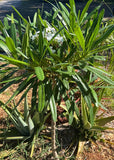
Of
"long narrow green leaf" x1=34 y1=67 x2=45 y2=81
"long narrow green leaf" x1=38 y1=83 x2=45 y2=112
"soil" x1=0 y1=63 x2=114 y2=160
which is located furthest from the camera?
"soil" x1=0 y1=63 x2=114 y2=160

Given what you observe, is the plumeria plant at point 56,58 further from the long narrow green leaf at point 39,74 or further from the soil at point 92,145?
the soil at point 92,145

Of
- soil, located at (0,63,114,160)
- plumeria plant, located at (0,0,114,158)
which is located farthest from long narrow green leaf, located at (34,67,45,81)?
soil, located at (0,63,114,160)

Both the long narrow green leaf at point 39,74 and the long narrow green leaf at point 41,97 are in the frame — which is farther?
the long narrow green leaf at point 41,97

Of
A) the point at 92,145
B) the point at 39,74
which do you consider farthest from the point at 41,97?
the point at 92,145

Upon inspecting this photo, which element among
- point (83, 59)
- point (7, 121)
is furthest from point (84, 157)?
point (83, 59)

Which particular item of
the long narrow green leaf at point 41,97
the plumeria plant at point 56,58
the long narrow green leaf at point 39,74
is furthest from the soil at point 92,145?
the long narrow green leaf at point 39,74

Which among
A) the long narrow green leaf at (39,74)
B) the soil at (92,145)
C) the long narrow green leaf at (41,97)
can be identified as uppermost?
the long narrow green leaf at (39,74)

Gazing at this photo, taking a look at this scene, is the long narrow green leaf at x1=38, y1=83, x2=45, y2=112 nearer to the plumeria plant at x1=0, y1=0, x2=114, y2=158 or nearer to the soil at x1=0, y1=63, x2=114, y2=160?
the plumeria plant at x1=0, y1=0, x2=114, y2=158

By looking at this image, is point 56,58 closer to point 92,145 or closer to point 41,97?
point 41,97

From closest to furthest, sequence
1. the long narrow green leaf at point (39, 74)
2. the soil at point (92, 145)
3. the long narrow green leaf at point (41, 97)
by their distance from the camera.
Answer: the long narrow green leaf at point (39, 74) → the long narrow green leaf at point (41, 97) → the soil at point (92, 145)

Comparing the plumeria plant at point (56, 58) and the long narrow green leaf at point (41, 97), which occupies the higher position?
the plumeria plant at point (56, 58)

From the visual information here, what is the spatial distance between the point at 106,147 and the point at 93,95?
1.04 meters

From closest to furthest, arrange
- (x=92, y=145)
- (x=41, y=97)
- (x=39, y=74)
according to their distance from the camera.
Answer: (x=39, y=74)
(x=41, y=97)
(x=92, y=145)

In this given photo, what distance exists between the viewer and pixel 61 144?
6.09 ft
